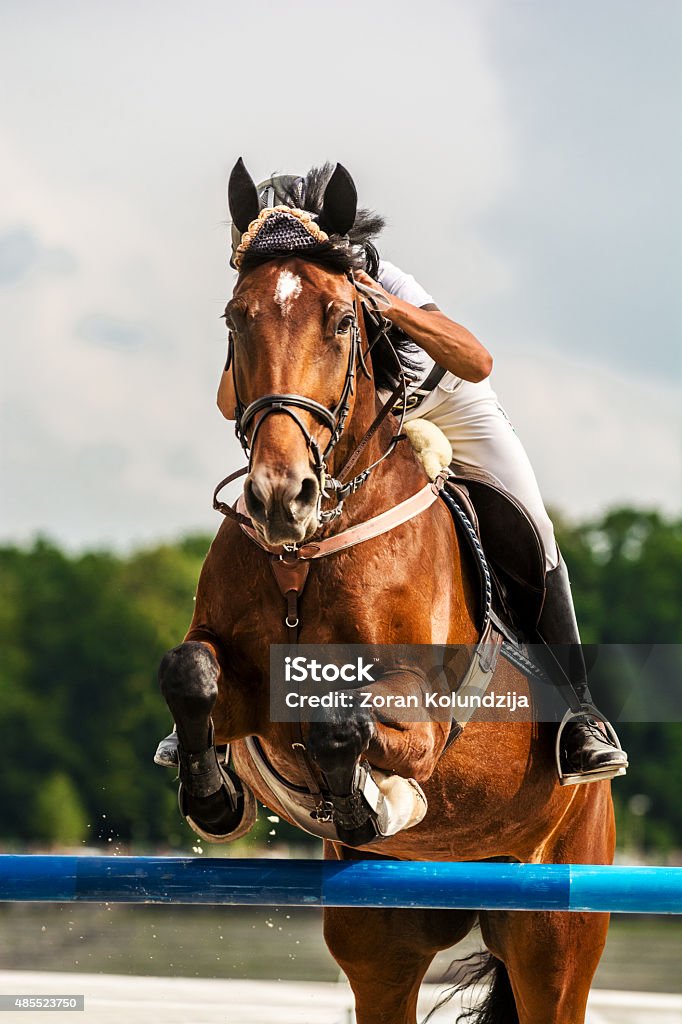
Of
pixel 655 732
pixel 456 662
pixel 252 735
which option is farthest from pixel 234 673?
pixel 655 732

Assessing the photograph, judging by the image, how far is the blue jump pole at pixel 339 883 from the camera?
3.04 meters

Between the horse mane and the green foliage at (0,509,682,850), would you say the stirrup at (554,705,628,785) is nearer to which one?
the horse mane

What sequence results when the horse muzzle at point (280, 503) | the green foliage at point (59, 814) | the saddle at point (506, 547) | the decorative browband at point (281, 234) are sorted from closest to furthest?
the horse muzzle at point (280, 503)
the decorative browband at point (281, 234)
the saddle at point (506, 547)
the green foliage at point (59, 814)

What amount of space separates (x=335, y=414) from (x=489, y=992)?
2.70 meters

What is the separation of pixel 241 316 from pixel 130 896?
1.46m

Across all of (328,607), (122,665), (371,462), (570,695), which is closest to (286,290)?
(371,462)

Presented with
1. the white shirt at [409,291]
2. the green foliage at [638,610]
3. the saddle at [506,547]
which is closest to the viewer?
the white shirt at [409,291]

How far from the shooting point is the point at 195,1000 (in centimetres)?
752

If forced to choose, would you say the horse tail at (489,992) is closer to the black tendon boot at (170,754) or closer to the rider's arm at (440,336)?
the black tendon boot at (170,754)

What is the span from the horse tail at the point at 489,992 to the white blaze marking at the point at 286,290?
2.85 m

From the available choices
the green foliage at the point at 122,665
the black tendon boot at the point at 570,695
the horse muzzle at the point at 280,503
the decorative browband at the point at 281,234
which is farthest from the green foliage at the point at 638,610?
the horse muzzle at the point at 280,503

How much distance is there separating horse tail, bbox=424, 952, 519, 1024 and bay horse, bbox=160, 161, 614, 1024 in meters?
0.88

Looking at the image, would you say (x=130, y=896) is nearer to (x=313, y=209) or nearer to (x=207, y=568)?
(x=207, y=568)

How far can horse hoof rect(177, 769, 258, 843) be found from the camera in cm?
347
